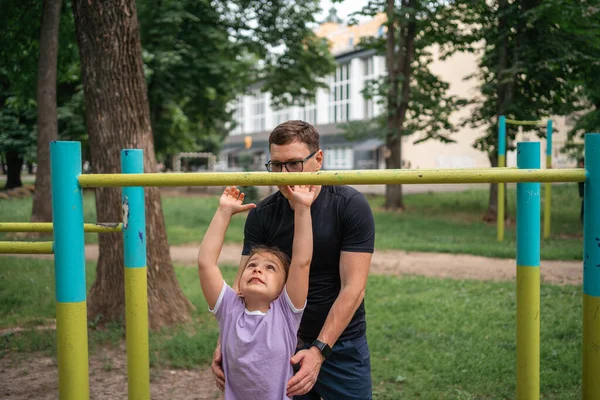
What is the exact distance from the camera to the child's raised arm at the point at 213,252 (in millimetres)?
2262

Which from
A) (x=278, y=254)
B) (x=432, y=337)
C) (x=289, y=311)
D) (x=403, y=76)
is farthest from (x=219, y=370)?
(x=403, y=76)

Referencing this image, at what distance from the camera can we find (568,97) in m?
14.4

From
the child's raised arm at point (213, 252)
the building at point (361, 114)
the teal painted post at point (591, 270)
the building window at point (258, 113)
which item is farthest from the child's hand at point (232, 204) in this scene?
the building window at point (258, 113)

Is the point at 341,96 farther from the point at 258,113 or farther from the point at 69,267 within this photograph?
the point at 69,267

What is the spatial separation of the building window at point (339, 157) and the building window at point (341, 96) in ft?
7.69

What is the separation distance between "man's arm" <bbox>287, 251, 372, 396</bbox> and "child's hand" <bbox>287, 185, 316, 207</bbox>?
10.8 inches

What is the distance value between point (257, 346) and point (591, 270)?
3.67 ft

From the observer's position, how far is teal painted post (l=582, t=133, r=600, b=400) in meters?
2.11

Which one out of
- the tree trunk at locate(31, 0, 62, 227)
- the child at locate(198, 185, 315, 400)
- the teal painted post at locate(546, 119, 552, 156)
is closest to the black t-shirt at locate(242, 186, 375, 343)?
the child at locate(198, 185, 315, 400)

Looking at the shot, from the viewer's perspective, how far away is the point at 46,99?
11.1 meters

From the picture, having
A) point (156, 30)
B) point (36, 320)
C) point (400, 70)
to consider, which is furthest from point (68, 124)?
point (36, 320)

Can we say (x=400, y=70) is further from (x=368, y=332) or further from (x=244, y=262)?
(x=244, y=262)

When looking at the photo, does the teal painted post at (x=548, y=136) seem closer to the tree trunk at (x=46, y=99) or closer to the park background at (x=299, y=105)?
the park background at (x=299, y=105)

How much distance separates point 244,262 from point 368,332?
3365 millimetres
